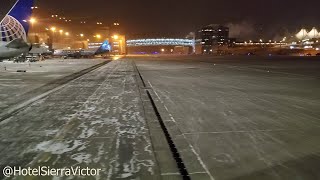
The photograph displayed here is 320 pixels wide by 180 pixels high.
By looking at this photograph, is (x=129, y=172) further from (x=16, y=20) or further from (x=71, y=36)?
(x=71, y=36)

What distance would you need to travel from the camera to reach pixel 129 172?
6.70 meters

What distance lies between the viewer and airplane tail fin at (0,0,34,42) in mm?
32938

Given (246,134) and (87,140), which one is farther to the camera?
(246,134)

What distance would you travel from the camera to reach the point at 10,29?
109 feet

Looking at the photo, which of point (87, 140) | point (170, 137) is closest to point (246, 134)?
point (170, 137)

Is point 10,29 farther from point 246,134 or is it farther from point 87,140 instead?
point 246,134

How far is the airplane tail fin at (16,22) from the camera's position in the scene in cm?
3294

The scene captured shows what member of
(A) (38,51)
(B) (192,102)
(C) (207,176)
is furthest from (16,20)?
(A) (38,51)

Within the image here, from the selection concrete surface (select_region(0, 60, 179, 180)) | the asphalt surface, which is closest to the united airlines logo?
concrete surface (select_region(0, 60, 179, 180))

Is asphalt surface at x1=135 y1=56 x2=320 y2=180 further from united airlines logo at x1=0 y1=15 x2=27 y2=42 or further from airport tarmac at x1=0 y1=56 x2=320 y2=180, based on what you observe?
united airlines logo at x1=0 y1=15 x2=27 y2=42

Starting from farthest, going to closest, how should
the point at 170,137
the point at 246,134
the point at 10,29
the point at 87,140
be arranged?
the point at 10,29 → the point at 246,134 → the point at 170,137 → the point at 87,140

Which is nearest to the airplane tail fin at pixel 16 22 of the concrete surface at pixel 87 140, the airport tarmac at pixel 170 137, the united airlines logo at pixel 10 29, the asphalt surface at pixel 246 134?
the united airlines logo at pixel 10 29

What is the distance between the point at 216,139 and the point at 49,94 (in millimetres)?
12502

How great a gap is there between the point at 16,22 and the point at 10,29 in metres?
0.92
